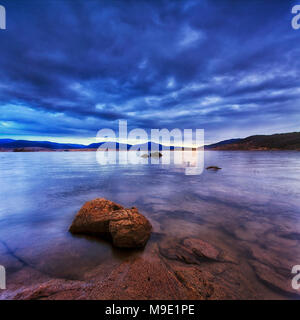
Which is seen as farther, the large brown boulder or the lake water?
the large brown boulder

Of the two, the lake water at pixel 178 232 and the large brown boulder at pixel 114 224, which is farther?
the large brown boulder at pixel 114 224

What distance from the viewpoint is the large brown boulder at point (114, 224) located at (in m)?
4.27

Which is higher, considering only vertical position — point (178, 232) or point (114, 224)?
point (114, 224)

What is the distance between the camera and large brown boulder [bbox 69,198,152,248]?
14.0 ft

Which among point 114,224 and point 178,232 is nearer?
point 114,224

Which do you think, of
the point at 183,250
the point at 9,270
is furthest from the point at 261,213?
the point at 9,270

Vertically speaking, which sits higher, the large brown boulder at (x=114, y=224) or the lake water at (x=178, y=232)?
the large brown boulder at (x=114, y=224)

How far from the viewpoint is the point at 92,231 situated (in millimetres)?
5051

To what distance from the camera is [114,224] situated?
4.52 meters

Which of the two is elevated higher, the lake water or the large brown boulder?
the large brown boulder

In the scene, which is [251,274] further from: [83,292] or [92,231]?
[92,231]
